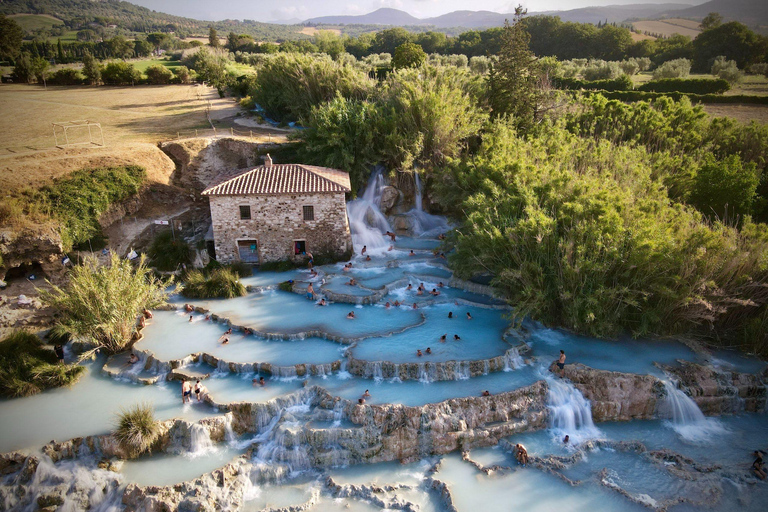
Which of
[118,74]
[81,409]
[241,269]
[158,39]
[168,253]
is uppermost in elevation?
[158,39]

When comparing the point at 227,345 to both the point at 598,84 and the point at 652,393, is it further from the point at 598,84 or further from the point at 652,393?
the point at 598,84

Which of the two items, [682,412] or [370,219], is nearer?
[682,412]

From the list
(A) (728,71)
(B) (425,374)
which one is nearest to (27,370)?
(B) (425,374)

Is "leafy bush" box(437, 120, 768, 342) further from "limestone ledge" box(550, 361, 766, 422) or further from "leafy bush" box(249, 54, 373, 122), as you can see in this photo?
"leafy bush" box(249, 54, 373, 122)

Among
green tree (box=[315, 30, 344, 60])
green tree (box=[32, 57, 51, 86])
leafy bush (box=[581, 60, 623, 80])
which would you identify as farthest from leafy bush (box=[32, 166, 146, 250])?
green tree (box=[315, 30, 344, 60])

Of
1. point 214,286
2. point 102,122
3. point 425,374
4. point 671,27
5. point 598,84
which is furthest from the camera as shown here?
point 671,27

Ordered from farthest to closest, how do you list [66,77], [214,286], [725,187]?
[66,77]
[725,187]
[214,286]

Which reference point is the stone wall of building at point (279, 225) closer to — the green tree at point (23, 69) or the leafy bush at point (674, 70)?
the green tree at point (23, 69)
